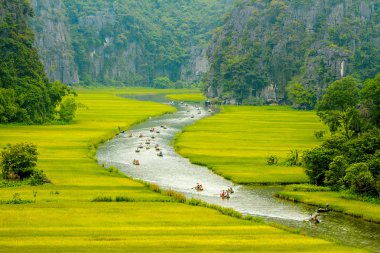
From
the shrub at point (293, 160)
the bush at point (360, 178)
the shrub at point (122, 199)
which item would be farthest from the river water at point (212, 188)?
the shrub at point (293, 160)

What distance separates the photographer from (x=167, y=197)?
191ft

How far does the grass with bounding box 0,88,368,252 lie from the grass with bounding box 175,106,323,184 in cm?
1334

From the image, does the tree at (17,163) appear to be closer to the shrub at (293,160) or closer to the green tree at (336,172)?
the green tree at (336,172)

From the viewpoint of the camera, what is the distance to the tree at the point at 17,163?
6391 cm

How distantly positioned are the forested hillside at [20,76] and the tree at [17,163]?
50021 millimetres

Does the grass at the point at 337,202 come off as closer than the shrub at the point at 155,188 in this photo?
Yes

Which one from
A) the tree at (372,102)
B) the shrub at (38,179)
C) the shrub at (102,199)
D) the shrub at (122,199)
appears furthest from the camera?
the tree at (372,102)

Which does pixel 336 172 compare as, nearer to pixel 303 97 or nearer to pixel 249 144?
pixel 249 144

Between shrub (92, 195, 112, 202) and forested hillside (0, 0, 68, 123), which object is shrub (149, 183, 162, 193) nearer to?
shrub (92, 195, 112, 202)

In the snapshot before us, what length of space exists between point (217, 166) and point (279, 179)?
935cm

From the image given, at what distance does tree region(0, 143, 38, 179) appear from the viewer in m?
63.9

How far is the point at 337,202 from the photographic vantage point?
2302 inches

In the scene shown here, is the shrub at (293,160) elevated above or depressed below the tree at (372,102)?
below

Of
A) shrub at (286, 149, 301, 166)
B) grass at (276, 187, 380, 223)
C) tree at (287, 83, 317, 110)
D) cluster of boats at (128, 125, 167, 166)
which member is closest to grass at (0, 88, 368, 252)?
grass at (276, 187, 380, 223)
